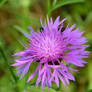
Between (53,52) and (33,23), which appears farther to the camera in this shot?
(33,23)

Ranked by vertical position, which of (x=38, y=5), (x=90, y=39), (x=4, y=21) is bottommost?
(x=90, y=39)

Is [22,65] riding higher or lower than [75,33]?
lower

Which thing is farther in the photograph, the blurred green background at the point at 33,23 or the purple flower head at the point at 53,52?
the blurred green background at the point at 33,23

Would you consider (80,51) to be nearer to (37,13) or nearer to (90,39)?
(90,39)

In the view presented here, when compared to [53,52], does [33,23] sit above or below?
above

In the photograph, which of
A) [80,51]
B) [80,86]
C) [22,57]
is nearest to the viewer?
[80,51]

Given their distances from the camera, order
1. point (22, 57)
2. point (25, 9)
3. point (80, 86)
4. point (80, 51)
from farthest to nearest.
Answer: point (25, 9) → point (80, 86) → point (22, 57) → point (80, 51)

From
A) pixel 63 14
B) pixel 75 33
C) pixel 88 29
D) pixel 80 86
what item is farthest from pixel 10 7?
pixel 75 33

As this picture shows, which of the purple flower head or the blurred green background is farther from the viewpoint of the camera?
the blurred green background
